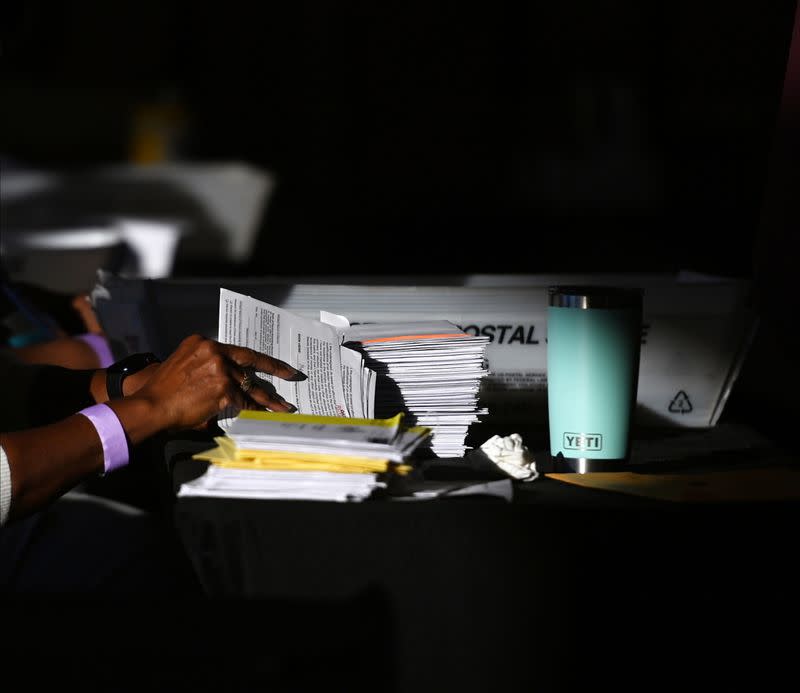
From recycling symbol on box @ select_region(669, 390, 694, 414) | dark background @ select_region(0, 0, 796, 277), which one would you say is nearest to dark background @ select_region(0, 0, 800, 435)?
dark background @ select_region(0, 0, 796, 277)

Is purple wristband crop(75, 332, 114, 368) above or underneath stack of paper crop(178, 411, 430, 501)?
underneath

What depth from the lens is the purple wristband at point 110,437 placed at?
1077mm

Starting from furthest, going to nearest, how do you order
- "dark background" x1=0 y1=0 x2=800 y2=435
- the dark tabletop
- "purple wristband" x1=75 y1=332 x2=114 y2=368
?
"dark background" x1=0 y1=0 x2=800 y2=435, "purple wristband" x1=75 y1=332 x2=114 y2=368, the dark tabletop

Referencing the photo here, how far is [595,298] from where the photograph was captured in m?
1.05

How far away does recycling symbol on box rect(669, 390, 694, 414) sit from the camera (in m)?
1.33

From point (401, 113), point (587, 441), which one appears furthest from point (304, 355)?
point (401, 113)

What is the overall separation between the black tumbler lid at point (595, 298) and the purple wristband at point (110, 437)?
1.70ft

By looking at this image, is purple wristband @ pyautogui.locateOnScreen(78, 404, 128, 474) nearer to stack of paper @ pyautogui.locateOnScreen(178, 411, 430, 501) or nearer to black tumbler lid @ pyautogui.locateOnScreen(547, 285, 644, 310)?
stack of paper @ pyautogui.locateOnScreen(178, 411, 430, 501)

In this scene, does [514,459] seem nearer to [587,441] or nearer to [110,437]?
[587,441]

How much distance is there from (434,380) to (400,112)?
252 inches

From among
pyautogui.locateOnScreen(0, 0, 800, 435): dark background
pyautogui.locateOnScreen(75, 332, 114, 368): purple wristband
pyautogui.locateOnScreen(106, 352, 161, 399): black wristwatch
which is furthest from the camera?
pyautogui.locateOnScreen(0, 0, 800, 435): dark background

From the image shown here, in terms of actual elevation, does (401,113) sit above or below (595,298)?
above

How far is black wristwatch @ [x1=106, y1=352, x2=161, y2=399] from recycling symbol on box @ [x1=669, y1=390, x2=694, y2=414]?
2.37ft

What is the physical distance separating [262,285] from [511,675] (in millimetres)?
641
